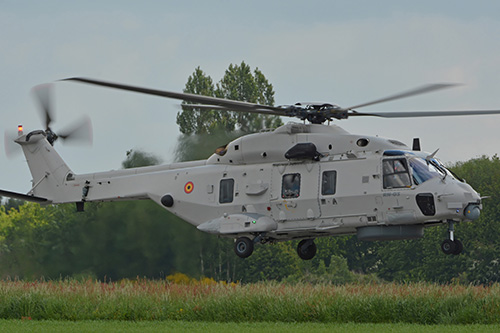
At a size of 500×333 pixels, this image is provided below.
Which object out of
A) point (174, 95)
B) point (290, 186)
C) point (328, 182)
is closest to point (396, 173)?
point (328, 182)

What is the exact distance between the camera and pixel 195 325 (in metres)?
21.8

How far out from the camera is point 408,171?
24.3 meters

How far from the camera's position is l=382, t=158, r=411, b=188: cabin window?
24297 mm

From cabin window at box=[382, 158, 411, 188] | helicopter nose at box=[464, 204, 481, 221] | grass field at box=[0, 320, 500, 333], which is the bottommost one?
grass field at box=[0, 320, 500, 333]

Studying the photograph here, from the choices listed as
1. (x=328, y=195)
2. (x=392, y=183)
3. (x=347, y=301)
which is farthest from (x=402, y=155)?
(x=347, y=301)

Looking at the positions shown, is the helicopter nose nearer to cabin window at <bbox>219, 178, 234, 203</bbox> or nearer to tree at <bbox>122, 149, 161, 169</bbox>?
cabin window at <bbox>219, 178, 234, 203</bbox>

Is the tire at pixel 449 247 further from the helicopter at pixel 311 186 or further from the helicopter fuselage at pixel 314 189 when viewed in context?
the helicopter fuselage at pixel 314 189

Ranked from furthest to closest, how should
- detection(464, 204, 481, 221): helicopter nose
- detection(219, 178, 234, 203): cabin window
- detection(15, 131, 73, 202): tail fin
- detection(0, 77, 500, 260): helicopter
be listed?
detection(15, 131, 73, 202): tail fin → detection(219, 178, 234, 203): cabin window → detection(0, 77, 500, 260): helicopter → detection(464, 204, 481, 221): helicopter nose

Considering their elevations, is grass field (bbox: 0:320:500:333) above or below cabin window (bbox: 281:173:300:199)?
below

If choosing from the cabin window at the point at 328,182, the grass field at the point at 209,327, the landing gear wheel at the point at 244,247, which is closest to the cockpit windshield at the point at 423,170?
the cabin window at the point at 328,182

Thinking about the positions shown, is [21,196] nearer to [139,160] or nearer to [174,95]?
[174,95]

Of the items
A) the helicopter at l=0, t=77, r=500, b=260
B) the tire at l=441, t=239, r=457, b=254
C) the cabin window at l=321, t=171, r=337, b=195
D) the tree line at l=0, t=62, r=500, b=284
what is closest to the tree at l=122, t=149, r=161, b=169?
the tree line at l=0, t=62, r=500, b=284

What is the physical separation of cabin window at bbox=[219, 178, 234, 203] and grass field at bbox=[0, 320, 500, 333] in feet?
17.2

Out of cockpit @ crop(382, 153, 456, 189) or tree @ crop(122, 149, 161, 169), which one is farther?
tree @ crop(122, 149, 161, 169)
